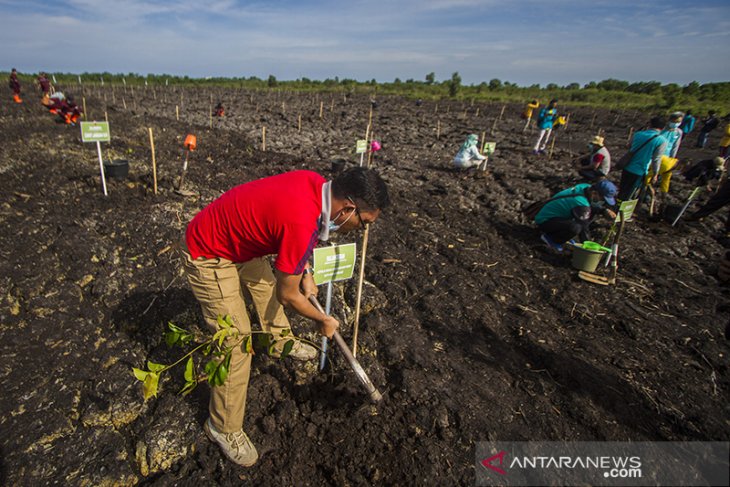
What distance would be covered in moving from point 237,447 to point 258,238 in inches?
52.1

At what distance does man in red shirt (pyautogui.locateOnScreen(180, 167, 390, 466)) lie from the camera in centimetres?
175

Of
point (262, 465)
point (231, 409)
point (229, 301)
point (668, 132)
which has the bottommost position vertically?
point (262, 465)

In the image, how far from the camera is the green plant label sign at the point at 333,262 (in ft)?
7.36

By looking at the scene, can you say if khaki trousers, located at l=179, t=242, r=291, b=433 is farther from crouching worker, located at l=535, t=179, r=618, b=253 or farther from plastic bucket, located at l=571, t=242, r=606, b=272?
crouching worker, located at l=535, t=179, r=618, b=253

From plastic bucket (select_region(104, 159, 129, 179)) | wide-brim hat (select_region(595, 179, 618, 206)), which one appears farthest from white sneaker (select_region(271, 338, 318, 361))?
plastic bucket (select_region(104, 159, 129, 179))

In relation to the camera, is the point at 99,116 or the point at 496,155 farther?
the point at 99,116

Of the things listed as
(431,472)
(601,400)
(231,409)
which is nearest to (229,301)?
(231,409)

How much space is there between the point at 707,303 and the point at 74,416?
5.99 meters

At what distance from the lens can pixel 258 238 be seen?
1.89 metres

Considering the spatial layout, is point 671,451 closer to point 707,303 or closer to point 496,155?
point 707,303

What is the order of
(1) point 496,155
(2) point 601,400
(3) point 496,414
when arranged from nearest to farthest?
(3) point 496,414 < (2) point 601,400 < (1) point 496,155

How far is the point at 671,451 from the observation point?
2.25m

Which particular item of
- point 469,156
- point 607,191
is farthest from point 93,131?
point 469,156

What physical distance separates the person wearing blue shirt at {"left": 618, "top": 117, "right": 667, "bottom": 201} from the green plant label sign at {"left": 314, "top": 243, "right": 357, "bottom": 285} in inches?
203
